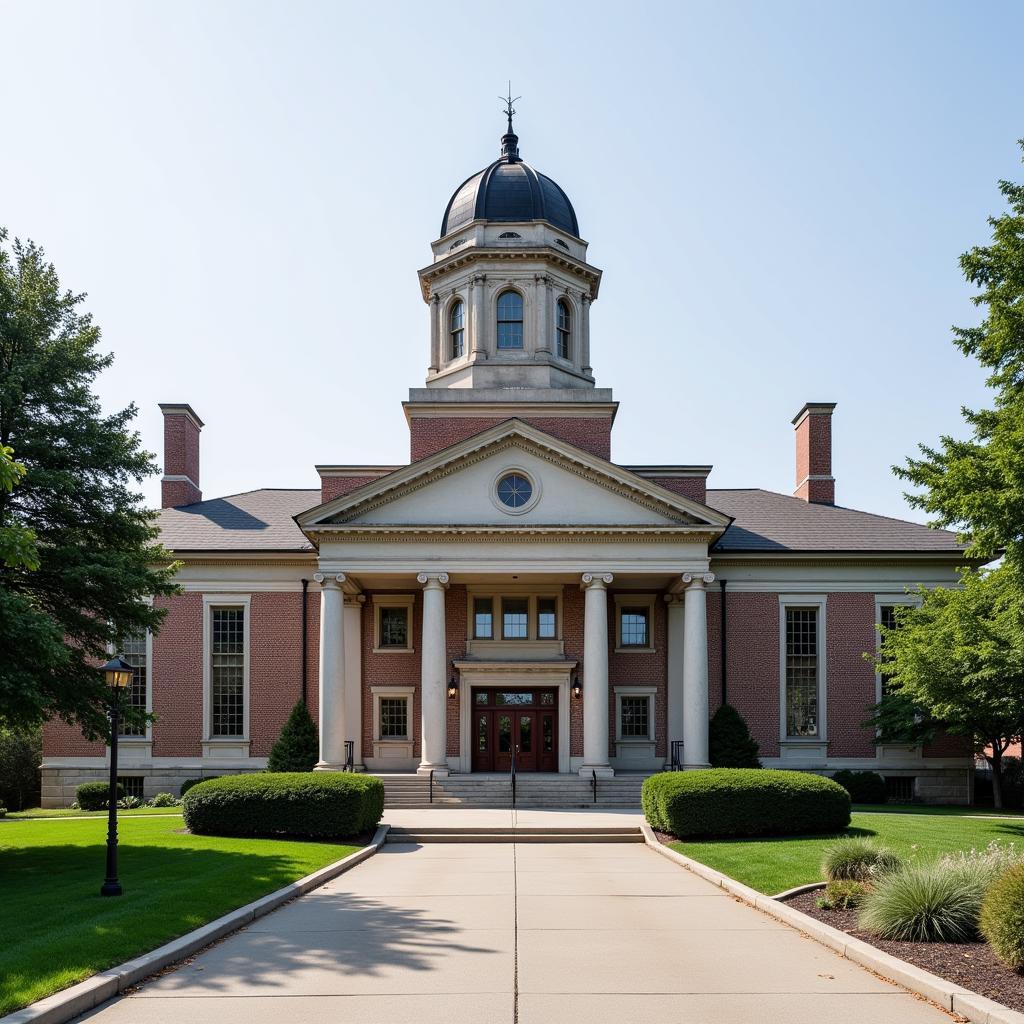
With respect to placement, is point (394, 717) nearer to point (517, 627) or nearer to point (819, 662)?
point (517, 627)

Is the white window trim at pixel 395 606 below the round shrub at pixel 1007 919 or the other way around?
the other way around

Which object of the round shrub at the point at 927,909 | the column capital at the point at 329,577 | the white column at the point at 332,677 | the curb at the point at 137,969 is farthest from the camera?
the column capital at the point at 329,577

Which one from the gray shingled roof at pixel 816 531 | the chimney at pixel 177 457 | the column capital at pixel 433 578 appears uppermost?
the chimney at pixel 177 457

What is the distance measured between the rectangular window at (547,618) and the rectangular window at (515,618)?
1.46 ft

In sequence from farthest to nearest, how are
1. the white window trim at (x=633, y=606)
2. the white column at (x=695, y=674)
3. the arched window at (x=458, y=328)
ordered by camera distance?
the arched window at (x=458, y=328) < the white window trim at (x=633, y=606) < the white column at (x=695, y=674)

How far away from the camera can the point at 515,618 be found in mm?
36938

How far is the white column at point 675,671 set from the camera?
119 ft

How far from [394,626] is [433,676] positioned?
477 centimetres

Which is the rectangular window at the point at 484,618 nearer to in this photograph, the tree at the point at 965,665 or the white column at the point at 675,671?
the white column at the point at 675,671

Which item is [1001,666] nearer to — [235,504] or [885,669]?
[885,669]

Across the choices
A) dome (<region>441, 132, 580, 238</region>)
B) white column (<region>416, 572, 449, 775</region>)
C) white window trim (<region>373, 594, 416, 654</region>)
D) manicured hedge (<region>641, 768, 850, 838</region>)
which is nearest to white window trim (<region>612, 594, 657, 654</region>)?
white column (<region>416, 572, 449, 775</region>)

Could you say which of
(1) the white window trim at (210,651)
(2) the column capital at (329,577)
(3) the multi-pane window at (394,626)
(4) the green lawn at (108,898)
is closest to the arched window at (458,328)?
(3) the multi-pane window at (394,626)

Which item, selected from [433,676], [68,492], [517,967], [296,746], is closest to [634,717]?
[433,676]

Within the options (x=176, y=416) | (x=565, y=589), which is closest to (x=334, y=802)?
(x=565, y=589)
